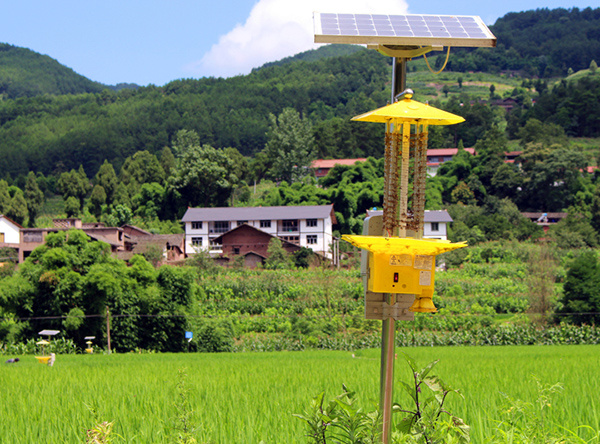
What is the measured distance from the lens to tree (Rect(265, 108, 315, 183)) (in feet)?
225

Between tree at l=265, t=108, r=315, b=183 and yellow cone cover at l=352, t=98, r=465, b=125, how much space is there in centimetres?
6585

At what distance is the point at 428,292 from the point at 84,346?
21.3m

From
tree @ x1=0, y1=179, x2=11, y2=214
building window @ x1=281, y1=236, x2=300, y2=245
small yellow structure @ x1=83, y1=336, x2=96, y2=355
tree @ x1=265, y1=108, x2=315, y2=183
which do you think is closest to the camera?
small yellow structure @ x1=83, y1=336, x2=96, y2=355

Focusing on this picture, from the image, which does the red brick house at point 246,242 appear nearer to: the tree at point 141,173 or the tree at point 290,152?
the tree at point 141,173

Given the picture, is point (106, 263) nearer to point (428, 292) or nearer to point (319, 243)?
point (428, 292)

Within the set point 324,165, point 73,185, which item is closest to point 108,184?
point 73,185

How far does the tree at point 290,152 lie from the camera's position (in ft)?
225

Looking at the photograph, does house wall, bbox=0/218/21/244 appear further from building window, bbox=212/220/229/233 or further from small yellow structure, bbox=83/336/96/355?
small yellow structure, bbox=83/336/96/355

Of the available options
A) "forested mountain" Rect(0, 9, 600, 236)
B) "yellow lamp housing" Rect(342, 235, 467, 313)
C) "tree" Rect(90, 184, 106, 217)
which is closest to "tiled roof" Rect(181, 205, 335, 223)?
"forested mountain" Rect(0, 9, 600, 236)

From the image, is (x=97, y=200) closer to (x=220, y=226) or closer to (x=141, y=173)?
(x=141, y=173)

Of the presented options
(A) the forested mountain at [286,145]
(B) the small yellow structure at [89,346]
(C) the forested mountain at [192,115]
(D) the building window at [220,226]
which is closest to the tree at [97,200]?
(A) the forested mountain at [286,145]

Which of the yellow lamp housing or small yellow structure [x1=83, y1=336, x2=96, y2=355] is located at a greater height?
the yellow lamp housing

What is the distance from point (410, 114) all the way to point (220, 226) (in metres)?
46.8

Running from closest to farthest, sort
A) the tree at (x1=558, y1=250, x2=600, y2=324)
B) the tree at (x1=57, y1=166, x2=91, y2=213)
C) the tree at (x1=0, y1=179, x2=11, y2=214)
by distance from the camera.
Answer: the tree at (x1=558, y1=250, x2=600, y2=324) < the tree at (x1=0, y1=179, x2=11, y2=214) < the tree at (x1=57, y1=166, x2=91, y2=213)
